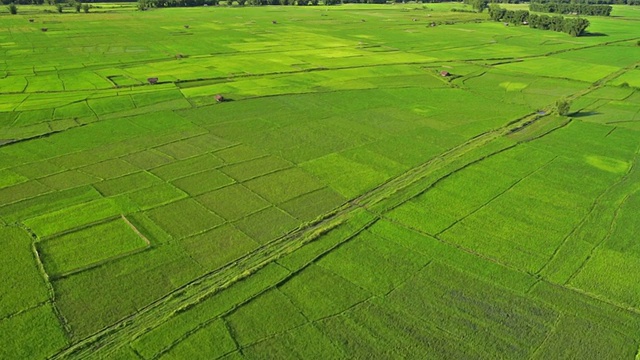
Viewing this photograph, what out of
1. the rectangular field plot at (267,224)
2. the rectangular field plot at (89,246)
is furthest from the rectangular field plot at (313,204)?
the rectangular field plot at (89,246)

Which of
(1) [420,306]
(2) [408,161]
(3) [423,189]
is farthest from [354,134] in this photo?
(1) [420,306]

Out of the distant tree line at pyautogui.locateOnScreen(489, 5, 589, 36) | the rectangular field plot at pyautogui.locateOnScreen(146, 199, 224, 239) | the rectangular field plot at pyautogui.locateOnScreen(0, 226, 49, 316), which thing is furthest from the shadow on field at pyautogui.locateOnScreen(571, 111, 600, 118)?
the distant tree line at pyautogui.locateOnScreen(489, 5, 589, 36)

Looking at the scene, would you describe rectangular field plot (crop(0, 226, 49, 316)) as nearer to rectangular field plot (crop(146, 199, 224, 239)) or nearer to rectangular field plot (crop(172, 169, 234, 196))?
rectangular field plot (crop(146, 199, 224, 239))

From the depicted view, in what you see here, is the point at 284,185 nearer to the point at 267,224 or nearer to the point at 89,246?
the point at 267,224

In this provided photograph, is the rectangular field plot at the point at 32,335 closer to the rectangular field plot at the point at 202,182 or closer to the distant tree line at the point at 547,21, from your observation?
the rectangular field plot at the point at 202,182

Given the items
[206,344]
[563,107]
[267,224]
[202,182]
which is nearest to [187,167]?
[202,182]

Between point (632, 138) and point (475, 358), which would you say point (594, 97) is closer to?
point (632, 138)
